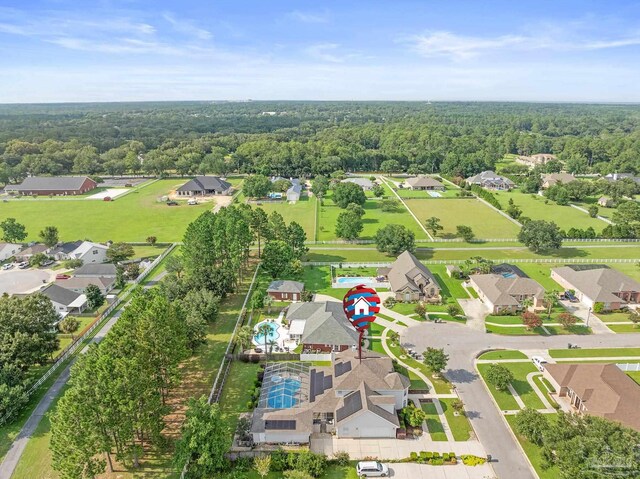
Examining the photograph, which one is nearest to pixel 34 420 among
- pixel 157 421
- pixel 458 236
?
pixel 157 421

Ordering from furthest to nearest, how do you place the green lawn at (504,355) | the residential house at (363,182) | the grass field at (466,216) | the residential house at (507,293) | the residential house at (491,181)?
the residential house at (491,181)
the residential house at (363,182)
the grass field at (466,216)
the residential house at (507,293)
the green lawn at (504,355)

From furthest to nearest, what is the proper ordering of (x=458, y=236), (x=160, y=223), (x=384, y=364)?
(x=160, y=223)
(x=458, y=236)
(x=384, y=364)

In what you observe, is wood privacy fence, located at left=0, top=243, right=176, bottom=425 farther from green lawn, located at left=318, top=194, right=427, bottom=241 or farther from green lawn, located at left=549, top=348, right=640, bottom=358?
green lawn, located at left=549, top=348, right=640, bottom=358

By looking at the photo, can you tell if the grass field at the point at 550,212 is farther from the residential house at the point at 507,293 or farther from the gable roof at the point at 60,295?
the gable roof at the point at 60,295

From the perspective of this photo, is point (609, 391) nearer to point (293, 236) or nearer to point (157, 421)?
point (157, 421)

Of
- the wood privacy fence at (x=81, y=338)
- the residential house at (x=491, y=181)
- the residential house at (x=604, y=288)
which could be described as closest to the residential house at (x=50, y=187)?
the wood privacy fence at (x=81, y=338)

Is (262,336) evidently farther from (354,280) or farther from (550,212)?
(550,212)

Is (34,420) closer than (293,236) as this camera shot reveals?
Yes
